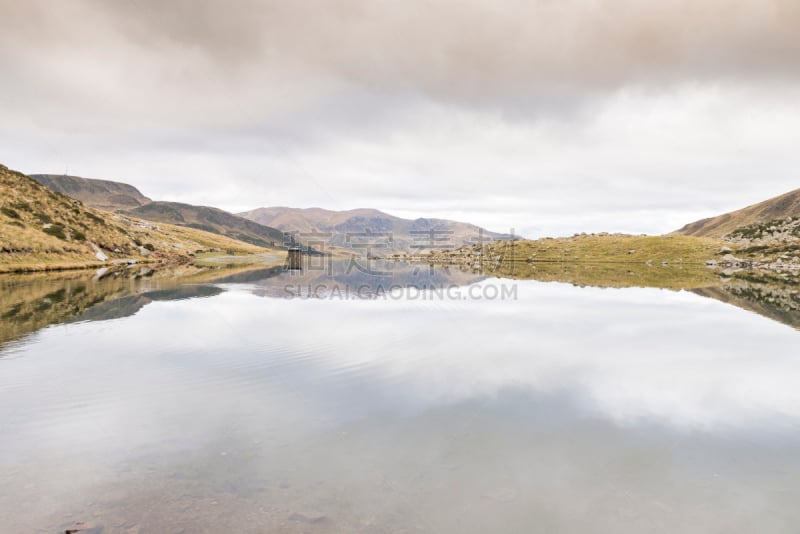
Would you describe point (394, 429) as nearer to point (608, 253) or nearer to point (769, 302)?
point (769, 302)

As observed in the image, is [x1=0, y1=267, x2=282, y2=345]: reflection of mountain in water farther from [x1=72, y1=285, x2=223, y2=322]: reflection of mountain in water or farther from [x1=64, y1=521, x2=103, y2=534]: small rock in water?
[x1=64, y1=521, x2=103, y2=534]: small rock in water

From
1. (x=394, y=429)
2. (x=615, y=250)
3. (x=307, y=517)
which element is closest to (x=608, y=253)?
(x=615, y=250)

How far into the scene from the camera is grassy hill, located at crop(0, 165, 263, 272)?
77438 mm

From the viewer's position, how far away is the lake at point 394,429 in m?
8.50

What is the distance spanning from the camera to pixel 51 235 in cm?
9038

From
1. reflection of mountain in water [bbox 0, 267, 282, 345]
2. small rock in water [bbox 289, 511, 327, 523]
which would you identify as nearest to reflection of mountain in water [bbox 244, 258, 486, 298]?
reflection of mountain in water [bbox 0, 267, 282, 345]

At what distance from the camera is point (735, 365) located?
19938 millimetres

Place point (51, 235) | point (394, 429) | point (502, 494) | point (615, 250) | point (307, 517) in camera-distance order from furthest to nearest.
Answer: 1. point (615, 250)
2. point (51, 235)
3. point (394, 429)
4. point (502, 494)
5. point (307, 517)

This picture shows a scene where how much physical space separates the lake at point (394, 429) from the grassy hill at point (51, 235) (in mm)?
69102

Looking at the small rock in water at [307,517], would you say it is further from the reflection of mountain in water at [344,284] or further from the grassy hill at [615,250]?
the grassy hill at [615,250]

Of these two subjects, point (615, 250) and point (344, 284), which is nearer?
point (344, 284)

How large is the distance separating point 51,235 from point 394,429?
363 ft

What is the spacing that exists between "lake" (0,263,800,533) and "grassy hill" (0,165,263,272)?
69.1 metres

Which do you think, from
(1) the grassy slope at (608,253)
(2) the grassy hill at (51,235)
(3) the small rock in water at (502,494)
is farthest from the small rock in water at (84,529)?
(1) the grassy slope at (608,253)
